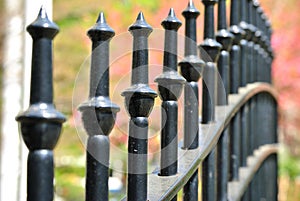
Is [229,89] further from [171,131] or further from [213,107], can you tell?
[171,131]

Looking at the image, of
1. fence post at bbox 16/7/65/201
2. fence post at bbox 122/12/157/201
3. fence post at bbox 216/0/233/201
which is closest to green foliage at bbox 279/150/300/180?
fence post at bbox 216/0/233/201

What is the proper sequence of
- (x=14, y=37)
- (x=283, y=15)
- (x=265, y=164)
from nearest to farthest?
Result: (x=265, y=164), (x=14, y=37), (x=283, y=15)

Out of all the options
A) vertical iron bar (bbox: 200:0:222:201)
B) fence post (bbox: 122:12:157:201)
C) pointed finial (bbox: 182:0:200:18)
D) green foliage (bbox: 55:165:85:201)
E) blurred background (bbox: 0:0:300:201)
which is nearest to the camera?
fence post (bbox: 122:12:157:201)

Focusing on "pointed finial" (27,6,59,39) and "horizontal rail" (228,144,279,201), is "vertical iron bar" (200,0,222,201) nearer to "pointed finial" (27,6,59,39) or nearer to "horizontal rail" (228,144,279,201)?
"horizontal rail" (228,144,279,201)

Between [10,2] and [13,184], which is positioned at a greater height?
[10,2]

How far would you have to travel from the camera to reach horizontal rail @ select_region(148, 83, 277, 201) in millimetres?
1173

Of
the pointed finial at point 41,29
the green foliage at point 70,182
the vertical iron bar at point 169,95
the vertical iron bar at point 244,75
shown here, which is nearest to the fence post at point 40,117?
the pointed finial at point 41,29

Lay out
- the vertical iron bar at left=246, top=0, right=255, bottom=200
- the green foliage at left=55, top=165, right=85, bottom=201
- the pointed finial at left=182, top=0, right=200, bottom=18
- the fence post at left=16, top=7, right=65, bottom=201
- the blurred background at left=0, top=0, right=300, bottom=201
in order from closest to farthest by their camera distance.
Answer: the fence post at left=16, top=7, right=65, bottom=201 → the pointed finial at left=182, top=0, right=200, bottom=18 → the vertical iron bar at left=246, top=0, right=255, bottom=200 → the blurred background at left=0, top=0, right=300, bottom=201 → the green foliage at left=55, top=165, right=85, bottom=201

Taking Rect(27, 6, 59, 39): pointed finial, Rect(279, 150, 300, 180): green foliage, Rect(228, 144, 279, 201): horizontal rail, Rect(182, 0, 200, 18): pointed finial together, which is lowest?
Rect(279, 150, 300, 180): green foliage

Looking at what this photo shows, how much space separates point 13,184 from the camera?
140 inches

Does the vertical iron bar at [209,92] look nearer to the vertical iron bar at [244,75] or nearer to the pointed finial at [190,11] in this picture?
the pointed finial at [190,11]

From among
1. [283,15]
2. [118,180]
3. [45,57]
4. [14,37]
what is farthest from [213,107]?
[283,15]

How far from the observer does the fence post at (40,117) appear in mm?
744

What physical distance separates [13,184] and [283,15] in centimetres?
671
